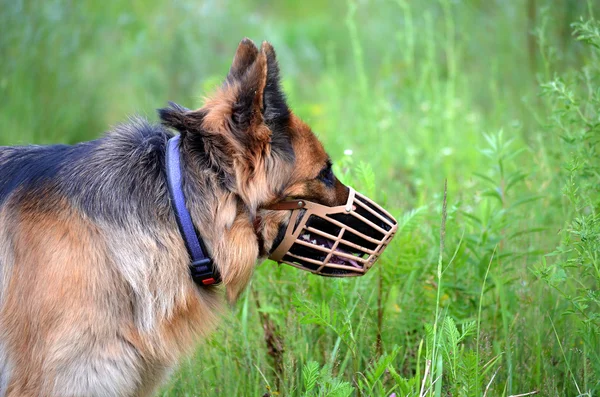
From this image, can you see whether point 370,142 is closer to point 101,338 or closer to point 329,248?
point 329,248

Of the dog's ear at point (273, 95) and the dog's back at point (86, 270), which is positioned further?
the dog's ear at point (273, 95)

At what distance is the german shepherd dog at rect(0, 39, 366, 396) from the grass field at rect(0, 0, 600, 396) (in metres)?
0.49

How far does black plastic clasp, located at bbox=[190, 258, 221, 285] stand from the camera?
2.81 m

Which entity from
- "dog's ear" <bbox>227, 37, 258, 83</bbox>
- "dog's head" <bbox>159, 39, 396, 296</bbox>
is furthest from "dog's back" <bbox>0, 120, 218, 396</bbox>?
"dog's ear" <bbox>227, 37, 258, 83</bbox>

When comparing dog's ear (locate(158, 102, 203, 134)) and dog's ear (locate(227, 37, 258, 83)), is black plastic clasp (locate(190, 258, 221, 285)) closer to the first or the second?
dog's ear (locate(158, 102, 203, 134))

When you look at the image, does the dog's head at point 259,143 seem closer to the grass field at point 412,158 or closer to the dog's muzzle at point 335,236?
the dog's muzzle at point 335,236

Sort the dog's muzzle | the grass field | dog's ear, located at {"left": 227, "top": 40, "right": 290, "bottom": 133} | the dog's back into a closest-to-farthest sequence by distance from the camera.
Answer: the dog's back → dog's ear, located at {"left": 227, "top": 40, "right": 290, "bottom": 133} → the dog's muzzle → the grass field

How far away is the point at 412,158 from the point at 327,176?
3160 mm

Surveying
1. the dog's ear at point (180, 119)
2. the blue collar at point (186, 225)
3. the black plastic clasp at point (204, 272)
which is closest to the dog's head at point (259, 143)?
the dog's ear at point (180, 119)

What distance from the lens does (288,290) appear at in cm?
379

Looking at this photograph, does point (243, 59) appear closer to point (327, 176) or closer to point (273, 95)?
point (273, 95)

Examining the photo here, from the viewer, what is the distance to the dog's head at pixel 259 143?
2.78m

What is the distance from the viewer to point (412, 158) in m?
6.06

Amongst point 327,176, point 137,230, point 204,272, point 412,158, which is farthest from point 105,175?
point 412,158
